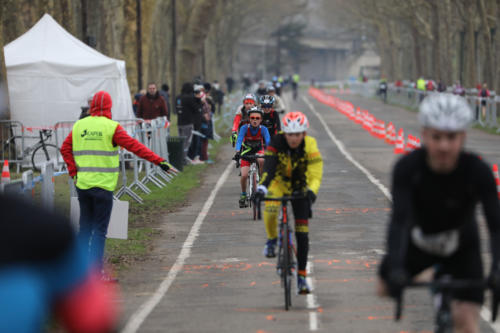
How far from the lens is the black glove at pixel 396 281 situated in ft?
16.7

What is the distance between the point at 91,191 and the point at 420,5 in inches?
2416

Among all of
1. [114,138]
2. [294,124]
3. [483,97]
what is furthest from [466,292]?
[483,97]

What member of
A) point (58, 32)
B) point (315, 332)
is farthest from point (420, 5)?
point (315, 332)

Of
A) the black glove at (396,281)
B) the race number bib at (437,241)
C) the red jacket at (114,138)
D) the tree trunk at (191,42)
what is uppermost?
the tree trunk at (191,42)

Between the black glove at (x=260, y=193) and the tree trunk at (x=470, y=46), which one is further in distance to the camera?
the tree trunk at (x=470, y=46)

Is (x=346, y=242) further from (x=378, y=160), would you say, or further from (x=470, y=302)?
(x=378, y=160)

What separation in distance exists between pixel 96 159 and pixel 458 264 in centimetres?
581

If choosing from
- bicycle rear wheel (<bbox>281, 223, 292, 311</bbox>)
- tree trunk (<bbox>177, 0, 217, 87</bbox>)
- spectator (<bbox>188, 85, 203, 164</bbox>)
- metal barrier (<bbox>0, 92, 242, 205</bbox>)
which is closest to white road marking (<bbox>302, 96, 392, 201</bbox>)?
spectator (<bbox>188, 85, 203, 164</bbox>)

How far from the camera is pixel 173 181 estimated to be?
22922mm

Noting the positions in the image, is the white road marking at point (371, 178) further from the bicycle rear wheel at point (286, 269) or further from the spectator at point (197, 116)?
the spectator at point (197, 116)

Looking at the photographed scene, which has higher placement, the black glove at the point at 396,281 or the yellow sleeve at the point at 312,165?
the yellow sleeve at the point at 312,165

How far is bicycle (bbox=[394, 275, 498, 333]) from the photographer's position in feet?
17.0

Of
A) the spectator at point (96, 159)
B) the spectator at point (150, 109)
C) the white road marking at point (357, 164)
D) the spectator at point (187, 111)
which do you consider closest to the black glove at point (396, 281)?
the spectator at point (96, 159)

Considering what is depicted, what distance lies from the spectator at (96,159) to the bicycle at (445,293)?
18.1 feet
